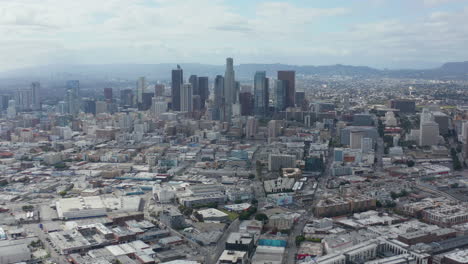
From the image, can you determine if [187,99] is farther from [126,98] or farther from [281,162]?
[281,162]

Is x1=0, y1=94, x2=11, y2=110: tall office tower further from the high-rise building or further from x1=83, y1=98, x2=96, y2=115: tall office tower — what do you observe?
the high-rise building

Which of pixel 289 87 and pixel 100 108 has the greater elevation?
pixel 289 87

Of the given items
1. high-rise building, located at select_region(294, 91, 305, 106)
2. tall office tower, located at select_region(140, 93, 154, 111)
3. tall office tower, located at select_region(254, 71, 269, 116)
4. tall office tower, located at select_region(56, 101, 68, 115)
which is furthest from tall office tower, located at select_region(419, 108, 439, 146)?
tall office tower, located at select_region(56, 101, 68, 115)

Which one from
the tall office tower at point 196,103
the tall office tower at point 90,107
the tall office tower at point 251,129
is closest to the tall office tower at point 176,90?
the tall office tower at point 196,103

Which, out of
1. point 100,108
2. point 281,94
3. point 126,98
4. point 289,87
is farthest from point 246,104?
point 126,98

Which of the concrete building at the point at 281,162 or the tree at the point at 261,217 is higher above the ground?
the concrete building at the point at 281,162

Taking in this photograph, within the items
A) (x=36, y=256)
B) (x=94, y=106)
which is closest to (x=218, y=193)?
(x=36, y=256)

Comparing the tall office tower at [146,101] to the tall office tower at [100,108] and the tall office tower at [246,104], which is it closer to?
the tall office tower at [100,108]
